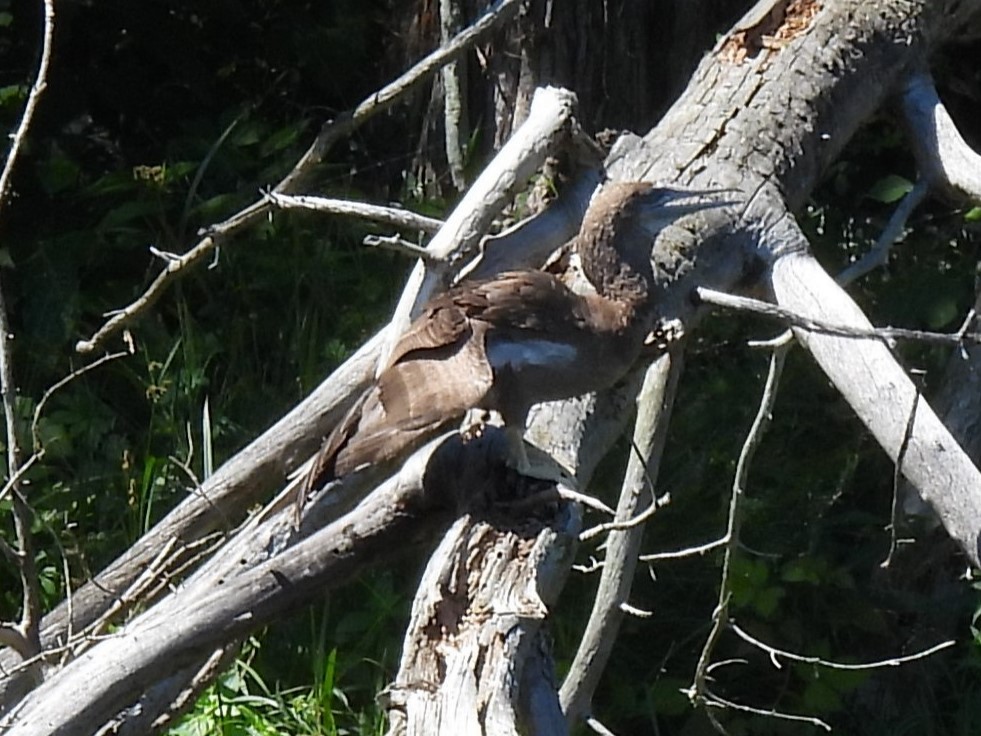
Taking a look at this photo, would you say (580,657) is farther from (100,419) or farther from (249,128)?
(249,128)

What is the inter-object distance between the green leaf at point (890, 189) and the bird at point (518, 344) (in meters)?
1.37

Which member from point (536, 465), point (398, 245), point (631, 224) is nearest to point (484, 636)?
point (536, 465)

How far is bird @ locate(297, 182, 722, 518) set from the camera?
2.33 meters

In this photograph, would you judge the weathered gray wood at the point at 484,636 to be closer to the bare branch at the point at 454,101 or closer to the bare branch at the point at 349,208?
the bare branch at the point at 349,208

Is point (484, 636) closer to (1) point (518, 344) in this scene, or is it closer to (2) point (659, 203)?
(1) point (518, 344)

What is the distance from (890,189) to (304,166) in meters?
1.72

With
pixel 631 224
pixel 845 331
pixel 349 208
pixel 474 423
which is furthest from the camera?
pixel 631 224

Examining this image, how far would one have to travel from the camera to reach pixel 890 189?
3.92m

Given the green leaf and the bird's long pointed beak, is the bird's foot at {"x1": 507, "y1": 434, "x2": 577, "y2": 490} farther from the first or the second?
the green leaf

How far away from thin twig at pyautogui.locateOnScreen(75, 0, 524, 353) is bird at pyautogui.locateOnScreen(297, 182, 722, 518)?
355 mm

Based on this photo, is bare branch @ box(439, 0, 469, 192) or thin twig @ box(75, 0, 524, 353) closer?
thin twig @ box(75, 0, 524, 353)

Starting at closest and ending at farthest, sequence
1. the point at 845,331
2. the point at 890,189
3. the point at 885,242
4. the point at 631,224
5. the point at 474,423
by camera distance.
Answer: the point at 845,331, the point at 474,423, the point at 631,224, the point at 885,242, the point at 890,189

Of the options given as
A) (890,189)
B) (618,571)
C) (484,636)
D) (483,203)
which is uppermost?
(483,203)

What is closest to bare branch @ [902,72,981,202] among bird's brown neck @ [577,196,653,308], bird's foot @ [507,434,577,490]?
bird's brown neck @ [577,196,653,308]
